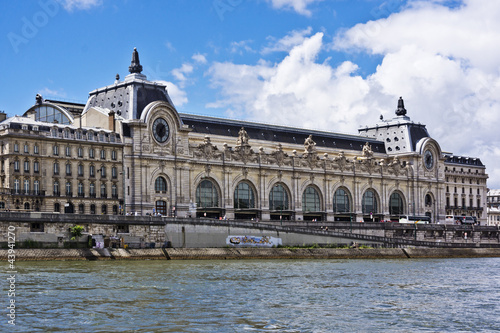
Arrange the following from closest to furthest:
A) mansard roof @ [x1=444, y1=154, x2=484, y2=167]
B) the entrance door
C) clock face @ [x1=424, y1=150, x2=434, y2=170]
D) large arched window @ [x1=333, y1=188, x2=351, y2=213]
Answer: the entrance door → large arched window @ [x1=333, y1=188, x2=351, y2=213] → clock face @ [x1=424, y1=150, x2=434, y2=170] → mansard roof @ [x1=444, y1=154, x2=484, y2=167]

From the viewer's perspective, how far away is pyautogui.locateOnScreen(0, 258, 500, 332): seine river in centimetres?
3803

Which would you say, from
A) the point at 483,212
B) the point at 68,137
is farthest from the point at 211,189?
the point at 483,212

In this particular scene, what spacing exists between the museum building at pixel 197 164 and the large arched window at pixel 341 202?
0.67ft

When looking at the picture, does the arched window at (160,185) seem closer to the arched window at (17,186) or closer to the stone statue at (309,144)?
the arched window at (17,186)

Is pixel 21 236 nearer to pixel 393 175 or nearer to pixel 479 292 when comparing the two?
pixel 479 292

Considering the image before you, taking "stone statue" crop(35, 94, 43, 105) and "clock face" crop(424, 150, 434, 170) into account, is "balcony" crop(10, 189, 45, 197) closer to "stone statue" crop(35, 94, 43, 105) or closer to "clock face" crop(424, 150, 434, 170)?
"stone statue" crop(35, 94, 43, 105)

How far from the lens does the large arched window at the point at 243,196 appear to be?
403 feet

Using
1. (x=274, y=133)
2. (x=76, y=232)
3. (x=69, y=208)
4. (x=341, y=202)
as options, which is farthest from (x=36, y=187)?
(x=341, y=202)

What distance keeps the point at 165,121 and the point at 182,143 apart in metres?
4.06

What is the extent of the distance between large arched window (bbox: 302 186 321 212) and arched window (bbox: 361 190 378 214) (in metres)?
10.9

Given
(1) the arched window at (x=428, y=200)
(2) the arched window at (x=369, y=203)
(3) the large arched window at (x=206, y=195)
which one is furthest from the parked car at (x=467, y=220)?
(3) the large arched window at (x=206, y=195)

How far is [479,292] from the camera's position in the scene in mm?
53750

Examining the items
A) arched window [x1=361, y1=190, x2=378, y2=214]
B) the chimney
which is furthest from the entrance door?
arched window [x1=361, y1=190, x2=378, y2=214]

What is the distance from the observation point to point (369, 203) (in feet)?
470
